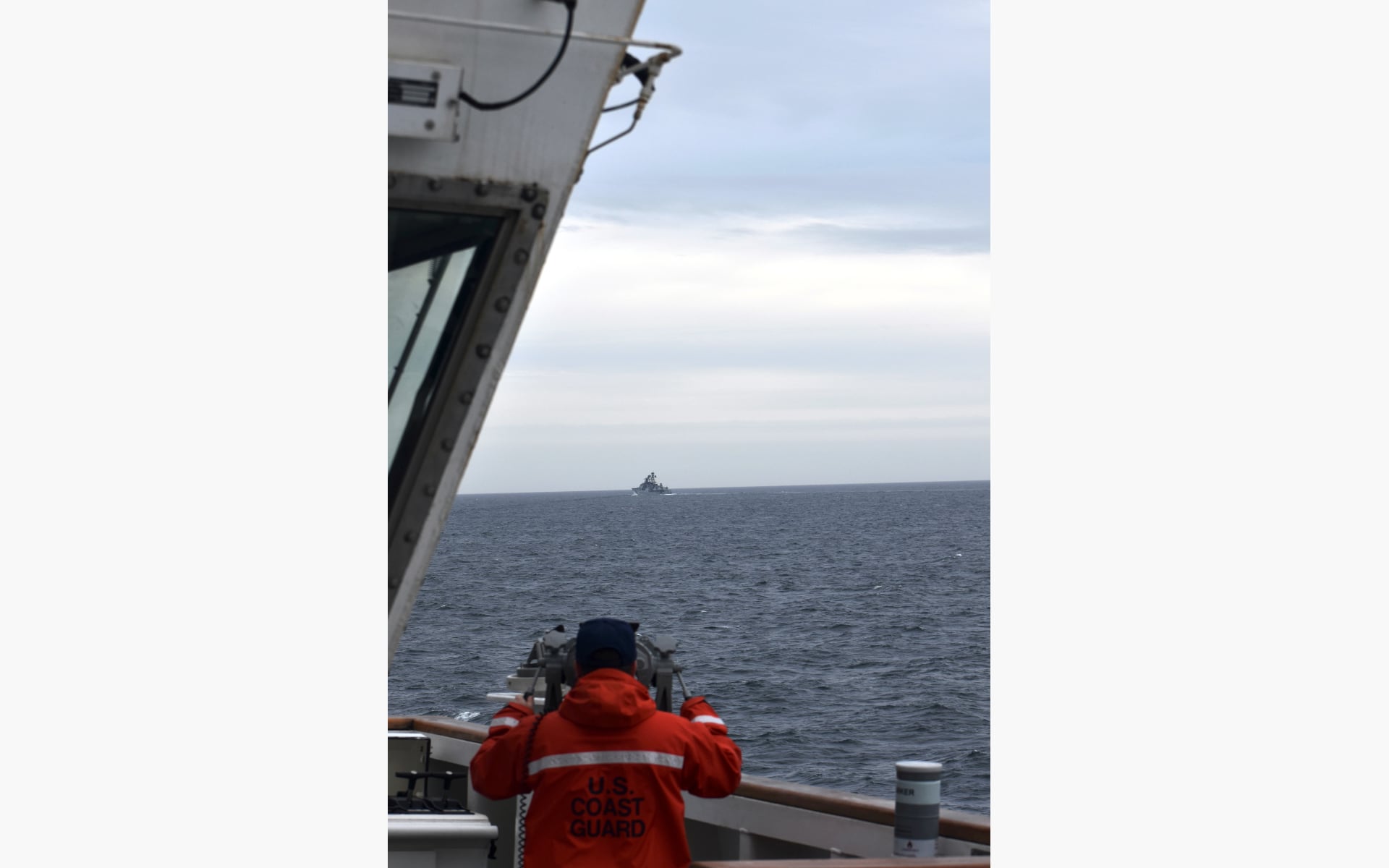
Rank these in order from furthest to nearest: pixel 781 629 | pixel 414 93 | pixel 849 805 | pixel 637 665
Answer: pixel 781 629
pixel 849 805
pixel 637 665
pixel 414 93

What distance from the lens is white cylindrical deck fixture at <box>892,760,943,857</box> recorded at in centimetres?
495

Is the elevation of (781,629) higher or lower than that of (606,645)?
lower

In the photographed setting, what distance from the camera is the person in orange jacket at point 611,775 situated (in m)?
4.36

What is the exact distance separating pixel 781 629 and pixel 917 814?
56.9m

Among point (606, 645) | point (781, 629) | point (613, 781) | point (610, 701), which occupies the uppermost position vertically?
point (606, 645)

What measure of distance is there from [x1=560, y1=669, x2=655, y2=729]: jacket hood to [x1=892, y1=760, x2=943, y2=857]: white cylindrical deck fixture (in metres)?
1.09

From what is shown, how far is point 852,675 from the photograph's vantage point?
4756cm

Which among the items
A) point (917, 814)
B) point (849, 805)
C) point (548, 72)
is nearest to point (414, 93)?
point (548, 72)

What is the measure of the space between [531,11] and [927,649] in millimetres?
52869

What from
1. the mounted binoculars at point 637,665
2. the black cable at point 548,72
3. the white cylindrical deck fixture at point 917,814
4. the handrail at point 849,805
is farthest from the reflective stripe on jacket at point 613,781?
the black cable at point 548,72

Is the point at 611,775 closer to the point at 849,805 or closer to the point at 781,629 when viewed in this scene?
the point at 849,805

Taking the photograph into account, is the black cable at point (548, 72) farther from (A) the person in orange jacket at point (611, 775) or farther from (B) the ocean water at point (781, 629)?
(B) the ocean water at point (781, 629)

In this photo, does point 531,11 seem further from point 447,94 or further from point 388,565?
point 388,565

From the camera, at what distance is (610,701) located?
427 centimetres
